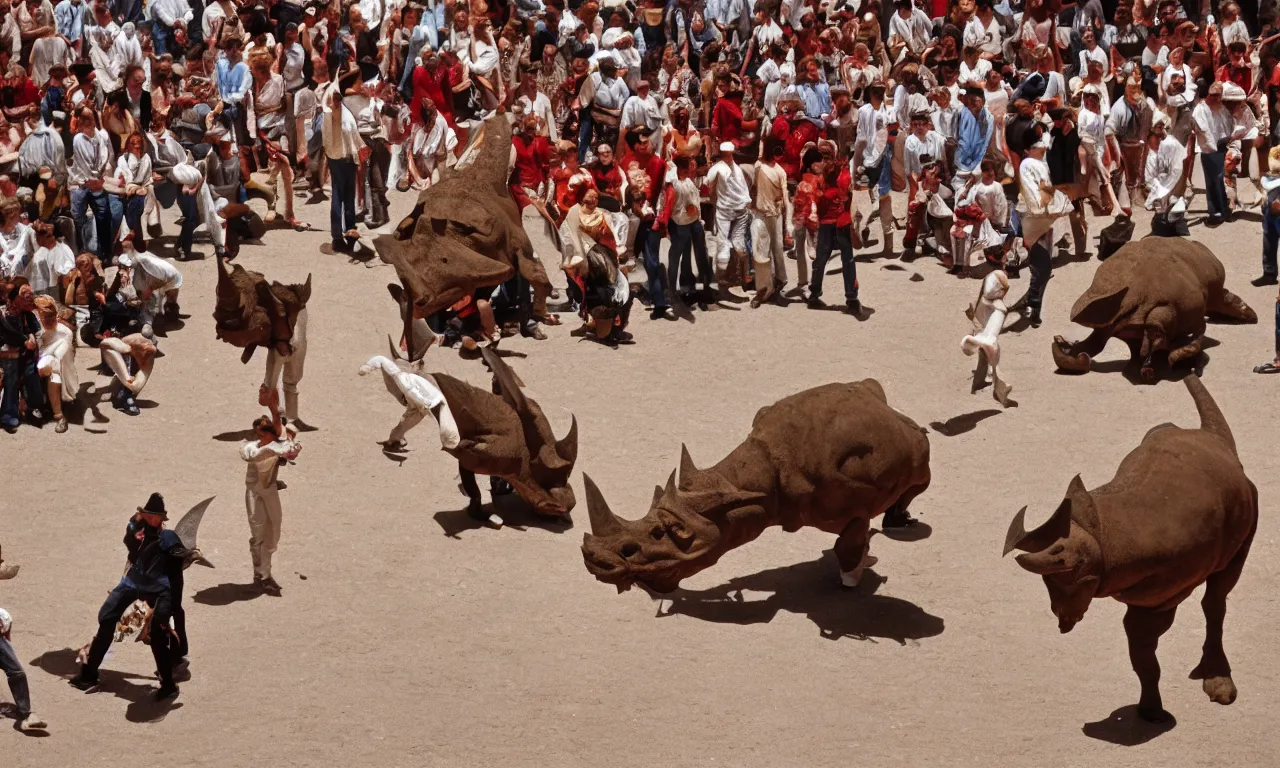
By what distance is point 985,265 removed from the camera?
2780 cm

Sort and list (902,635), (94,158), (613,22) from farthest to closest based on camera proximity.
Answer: (613,22) → (94,158) → (902,635)

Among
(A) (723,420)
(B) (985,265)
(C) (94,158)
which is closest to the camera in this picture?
(A) (723,420)

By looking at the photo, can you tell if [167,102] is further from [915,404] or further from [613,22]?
[915,404]

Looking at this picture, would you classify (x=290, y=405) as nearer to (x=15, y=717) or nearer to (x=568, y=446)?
(x=568, y=446)

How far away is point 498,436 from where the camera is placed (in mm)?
21453

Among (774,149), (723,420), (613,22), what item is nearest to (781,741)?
(723,420)

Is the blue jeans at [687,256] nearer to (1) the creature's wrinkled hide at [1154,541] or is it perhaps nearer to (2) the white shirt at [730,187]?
(2) the white shirt at [730,187]

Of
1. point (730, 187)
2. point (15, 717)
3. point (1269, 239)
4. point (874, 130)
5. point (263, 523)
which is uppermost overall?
point (874, 130)

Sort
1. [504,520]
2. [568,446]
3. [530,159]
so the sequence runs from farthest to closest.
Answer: [530,159], [504,520], [568,446]

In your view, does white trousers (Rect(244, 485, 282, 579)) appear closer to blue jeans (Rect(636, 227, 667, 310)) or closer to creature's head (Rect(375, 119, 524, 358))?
creature's head (Rect(375, 119, 524, 358))

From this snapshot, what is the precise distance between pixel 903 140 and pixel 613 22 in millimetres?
4300

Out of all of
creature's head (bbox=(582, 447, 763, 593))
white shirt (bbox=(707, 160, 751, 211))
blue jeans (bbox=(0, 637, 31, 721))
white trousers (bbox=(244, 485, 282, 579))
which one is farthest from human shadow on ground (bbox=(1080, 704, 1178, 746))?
white shirt (bbox=(707, 160, 751, 211))

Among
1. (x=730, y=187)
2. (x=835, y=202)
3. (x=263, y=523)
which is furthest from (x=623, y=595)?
(x=730, y=187)

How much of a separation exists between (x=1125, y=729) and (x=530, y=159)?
11.3 metres
